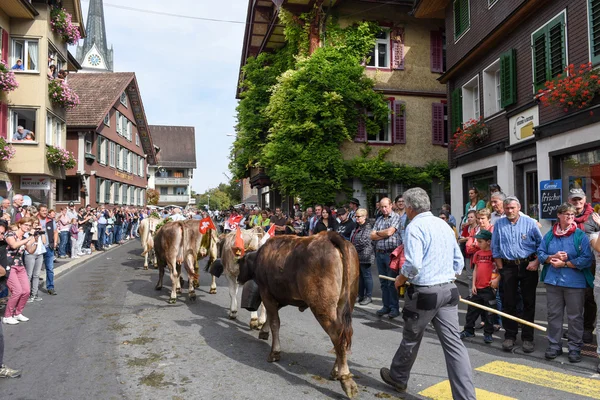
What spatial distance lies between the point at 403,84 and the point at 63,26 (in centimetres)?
1609

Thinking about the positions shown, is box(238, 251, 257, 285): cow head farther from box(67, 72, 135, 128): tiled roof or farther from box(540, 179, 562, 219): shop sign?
box(67, 72, 135, 128): tiled roof

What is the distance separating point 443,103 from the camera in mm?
21938

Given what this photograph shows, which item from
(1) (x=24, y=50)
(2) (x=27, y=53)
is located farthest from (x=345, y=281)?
(1) (x=24, y=50)

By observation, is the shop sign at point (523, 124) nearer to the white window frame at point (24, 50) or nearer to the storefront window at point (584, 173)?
the storefront window at point (584, 173)

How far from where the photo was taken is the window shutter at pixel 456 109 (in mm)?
16953

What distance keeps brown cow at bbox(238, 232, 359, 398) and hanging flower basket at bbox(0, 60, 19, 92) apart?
17.7 m

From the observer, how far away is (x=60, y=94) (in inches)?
864

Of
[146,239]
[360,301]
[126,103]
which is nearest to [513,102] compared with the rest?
[360,301]

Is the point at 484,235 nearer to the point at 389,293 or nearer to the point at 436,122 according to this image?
the point at 389,293

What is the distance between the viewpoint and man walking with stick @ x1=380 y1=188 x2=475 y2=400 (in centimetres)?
413

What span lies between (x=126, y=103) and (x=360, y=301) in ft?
119

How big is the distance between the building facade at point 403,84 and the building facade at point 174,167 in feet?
187

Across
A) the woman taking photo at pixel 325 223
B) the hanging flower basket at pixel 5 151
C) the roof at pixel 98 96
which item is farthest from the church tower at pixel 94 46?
the woman taking photo at pixel 325 223

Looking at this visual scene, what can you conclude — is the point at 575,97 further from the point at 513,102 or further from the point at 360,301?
the point at 360,301
